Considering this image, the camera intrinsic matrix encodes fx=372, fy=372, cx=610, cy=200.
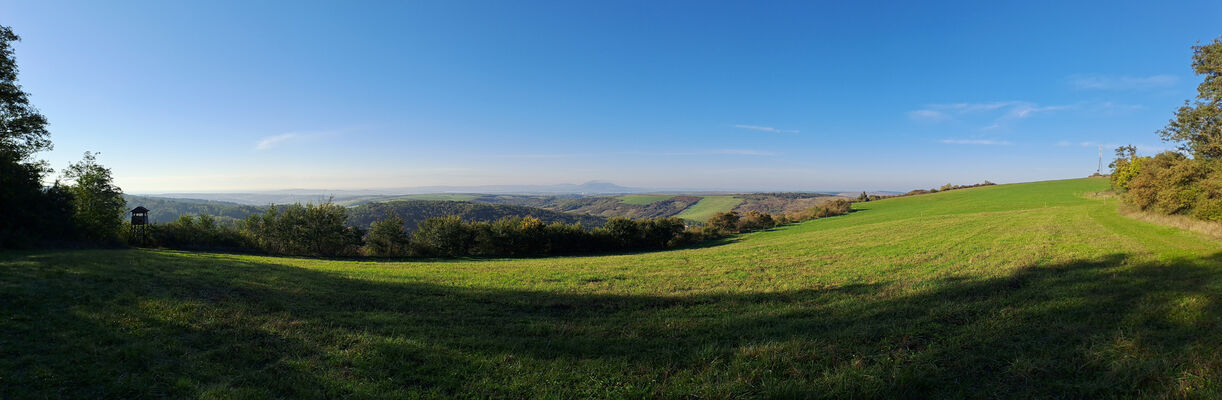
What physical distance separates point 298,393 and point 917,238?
25.8 metres

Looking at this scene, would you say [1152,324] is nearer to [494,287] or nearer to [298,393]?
[298,393]

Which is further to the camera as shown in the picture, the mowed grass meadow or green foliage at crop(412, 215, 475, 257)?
green foliage at crop(412, 215, 475, 257)

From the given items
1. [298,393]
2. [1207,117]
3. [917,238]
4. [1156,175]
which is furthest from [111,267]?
[1207,117]

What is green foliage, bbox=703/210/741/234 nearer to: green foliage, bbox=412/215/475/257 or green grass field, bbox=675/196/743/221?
green foliage, bbox=412/215/475/257

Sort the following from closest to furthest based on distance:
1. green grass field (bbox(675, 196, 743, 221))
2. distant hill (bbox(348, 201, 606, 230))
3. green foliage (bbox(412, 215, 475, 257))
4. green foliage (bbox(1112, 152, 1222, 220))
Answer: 1. green foliage (bbox(1112, 152, 1222, 220))
2. green foliage (bbox(412, 215, 475, 257))
3. distant hill (bbox(348, 201, 606, 230))
4. green grass field (bbox(675, 196, 743, 221))

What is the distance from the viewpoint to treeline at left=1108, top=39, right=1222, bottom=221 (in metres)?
16.2

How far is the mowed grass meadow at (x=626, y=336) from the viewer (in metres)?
3.76

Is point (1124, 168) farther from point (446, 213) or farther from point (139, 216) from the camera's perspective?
point (446, 213)

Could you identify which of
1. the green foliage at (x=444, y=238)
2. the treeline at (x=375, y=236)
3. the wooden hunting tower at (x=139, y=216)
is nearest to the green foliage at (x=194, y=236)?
the treeline at (x=375, y=236)

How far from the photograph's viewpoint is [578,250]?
35438mm

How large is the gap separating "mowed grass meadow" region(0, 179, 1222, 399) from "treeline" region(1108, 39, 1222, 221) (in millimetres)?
10439

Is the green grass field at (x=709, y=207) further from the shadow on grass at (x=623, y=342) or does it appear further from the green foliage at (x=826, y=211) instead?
the shadow on grass at (x=623, y=342)

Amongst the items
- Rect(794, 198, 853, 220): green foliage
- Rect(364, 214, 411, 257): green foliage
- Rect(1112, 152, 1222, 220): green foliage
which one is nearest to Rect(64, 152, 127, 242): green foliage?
Rect(364, 214, 411, 257): green foliage

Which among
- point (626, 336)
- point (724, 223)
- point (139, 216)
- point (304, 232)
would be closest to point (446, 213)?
point (304, 232)
